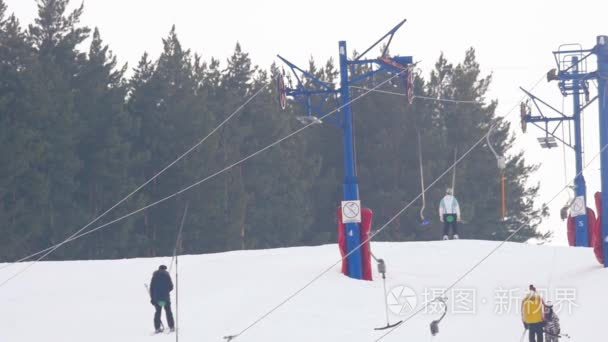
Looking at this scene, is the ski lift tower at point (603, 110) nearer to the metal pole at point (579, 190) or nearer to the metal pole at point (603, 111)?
the metal pole at point (603, 111)

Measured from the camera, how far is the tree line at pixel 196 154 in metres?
49.7

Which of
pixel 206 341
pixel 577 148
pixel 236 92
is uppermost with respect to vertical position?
pixel 236 92

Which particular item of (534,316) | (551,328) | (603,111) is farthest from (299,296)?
(603,111)

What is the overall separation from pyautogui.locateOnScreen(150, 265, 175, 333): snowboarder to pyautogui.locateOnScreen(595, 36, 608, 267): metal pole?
10.2 metres

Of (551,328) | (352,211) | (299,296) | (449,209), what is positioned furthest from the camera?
(449,209)

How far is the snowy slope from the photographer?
80.7 ft

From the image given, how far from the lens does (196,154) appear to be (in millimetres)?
54625

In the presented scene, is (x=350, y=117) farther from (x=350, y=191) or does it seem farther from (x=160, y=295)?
(x=160, y=295)

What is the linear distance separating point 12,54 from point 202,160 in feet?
30.2

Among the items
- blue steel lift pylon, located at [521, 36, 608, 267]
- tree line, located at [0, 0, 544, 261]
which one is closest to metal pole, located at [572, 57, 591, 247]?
blue steel lift pylon, located at [521, 36, 608, 267]

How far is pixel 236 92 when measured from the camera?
61.5 metres

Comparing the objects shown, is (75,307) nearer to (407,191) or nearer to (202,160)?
(202,160)

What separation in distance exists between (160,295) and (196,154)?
3097cm

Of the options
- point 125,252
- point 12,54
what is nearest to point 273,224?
point 125,252
